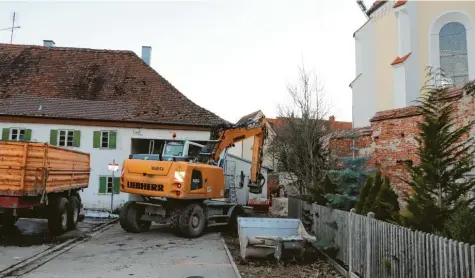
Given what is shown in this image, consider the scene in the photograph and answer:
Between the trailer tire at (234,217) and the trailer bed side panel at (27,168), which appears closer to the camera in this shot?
the trailer bed side panel at (27,168)

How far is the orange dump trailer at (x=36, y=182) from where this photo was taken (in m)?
11.1

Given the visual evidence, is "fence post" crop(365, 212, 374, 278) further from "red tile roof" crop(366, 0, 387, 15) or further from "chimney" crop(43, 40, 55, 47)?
"chimney" crop(43, 40, 55, 47)

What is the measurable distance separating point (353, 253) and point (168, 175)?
22.8ft

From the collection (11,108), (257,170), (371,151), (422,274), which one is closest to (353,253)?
(422,274)

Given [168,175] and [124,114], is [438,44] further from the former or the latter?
[124,114]

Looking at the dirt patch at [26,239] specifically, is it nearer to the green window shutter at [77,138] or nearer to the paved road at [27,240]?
the paved road at [27,240]

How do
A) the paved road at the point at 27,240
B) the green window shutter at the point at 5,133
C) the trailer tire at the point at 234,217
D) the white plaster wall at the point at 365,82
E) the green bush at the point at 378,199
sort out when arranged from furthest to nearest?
the green window shutter at the point at 5,133 → the white plaster wall at the point at 365,82 → the trailer tire at the point at 234,217 → the paved road at the point at 27,240 → the green bush at the point at 378,199

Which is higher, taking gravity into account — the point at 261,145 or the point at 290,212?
the point at 261,145

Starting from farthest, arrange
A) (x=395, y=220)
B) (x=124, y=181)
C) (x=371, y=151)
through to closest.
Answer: (x=124, y=181), (x=371, y=151), (x=395, y=220)

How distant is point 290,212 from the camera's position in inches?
715

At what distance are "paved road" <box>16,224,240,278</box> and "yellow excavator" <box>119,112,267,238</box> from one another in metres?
0.68

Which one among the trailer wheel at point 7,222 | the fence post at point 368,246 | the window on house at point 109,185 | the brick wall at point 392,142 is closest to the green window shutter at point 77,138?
the window on house at point 109,185

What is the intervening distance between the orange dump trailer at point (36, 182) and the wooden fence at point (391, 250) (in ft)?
25.7

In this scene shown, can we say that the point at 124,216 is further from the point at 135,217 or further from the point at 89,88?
the point at 89,88
